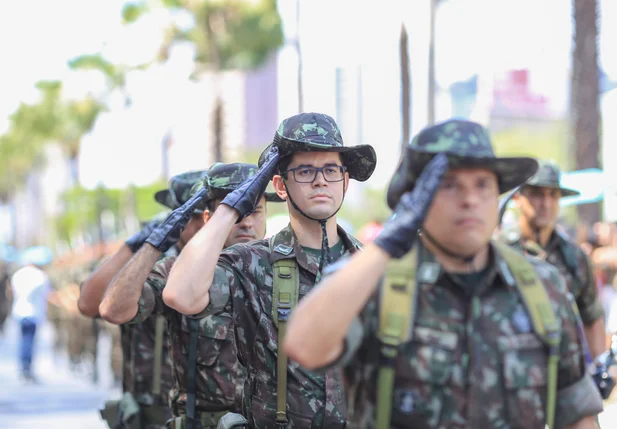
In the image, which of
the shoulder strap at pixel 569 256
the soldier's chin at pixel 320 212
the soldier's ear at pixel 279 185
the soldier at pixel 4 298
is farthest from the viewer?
the soldier at pixel 4 298

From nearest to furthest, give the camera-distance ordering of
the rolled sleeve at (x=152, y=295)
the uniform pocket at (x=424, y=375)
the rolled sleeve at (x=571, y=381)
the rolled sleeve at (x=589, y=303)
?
the uniform pocket at (x=424, y=375) → the rolled sleeve at (x=571, y=381) → the rolled sleeve at (x=152, y=295) → the rolled sleeve at (x=589, y=303)

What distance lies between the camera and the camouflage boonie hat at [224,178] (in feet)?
19.1

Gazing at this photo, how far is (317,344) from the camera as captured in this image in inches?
123

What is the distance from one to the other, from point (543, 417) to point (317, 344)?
Result: 717 millimetres

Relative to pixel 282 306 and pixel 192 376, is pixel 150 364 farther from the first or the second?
pixel 282 306

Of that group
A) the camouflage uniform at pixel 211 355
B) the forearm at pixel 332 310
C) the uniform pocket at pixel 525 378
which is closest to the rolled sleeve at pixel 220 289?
the camouflage uniform at pixel 211 355

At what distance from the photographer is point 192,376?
576 centimetres

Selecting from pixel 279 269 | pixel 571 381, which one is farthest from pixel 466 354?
pixel 279 269

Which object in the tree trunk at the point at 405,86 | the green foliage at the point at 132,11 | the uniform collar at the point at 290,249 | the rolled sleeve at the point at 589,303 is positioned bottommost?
the rolled sleeve at the point at 589,303

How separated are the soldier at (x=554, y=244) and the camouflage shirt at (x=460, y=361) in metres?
2.97

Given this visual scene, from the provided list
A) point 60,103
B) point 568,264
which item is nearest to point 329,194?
point 568,264

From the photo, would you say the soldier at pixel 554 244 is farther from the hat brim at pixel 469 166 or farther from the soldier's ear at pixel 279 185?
the hat brim at pixel 469 166

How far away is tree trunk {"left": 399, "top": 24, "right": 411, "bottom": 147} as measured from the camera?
539 inches

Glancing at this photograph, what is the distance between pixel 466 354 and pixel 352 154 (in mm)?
1994
